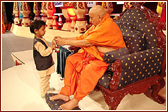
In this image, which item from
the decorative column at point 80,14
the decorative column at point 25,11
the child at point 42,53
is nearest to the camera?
the child at point 42,53

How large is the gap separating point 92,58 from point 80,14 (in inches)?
105

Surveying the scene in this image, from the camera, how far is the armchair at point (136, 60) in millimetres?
1468

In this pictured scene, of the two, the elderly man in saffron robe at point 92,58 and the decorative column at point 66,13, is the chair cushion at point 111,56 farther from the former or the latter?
the decorative column at point 66,13

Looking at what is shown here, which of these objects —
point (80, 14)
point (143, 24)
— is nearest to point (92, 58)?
point (143, 24)

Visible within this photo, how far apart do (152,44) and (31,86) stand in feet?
5.68

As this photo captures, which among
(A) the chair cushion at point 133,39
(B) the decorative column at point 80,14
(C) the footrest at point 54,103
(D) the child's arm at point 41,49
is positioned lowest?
(C) the footrest at point 54,103

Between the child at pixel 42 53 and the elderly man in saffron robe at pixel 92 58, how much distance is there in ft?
0.52

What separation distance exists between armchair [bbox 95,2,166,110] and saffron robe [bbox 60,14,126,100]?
88 mm

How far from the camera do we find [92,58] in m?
1.72

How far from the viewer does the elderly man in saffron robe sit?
152 cm

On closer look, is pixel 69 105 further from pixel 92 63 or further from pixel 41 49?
pixel 41 49

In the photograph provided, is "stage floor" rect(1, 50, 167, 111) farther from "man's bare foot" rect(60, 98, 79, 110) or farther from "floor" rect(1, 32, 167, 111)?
"man's bare foot" rect(60, 98, 79, 110)

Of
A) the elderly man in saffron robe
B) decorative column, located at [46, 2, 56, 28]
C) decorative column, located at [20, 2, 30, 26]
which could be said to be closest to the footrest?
the elderly man in saffron robe

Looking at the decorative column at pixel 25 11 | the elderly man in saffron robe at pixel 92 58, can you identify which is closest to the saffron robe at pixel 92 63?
the elderly man in saffron robe at pixel 92 58
